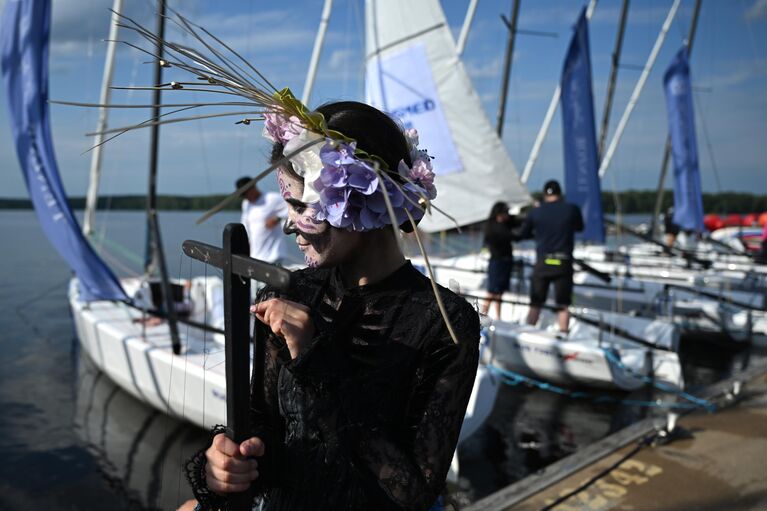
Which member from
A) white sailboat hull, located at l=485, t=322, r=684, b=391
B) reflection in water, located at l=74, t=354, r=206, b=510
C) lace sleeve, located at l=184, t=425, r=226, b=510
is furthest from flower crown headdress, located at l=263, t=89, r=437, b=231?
white sailboat hull, located at l=485, t=322, r=684, b=391

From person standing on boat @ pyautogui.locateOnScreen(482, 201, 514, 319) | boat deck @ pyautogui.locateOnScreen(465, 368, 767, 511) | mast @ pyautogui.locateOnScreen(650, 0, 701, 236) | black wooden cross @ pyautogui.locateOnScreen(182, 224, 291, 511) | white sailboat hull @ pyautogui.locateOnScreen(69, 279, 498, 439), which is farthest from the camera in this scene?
mast @ pyautogui.locateOnScreen(650, 0, 701, 236)

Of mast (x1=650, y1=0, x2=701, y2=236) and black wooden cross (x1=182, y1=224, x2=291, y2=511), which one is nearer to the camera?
black wooden cross (x1=182, y1=224, x2=291, y2=511)

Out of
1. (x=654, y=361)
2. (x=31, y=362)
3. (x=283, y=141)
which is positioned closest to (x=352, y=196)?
(x=283, y=141)

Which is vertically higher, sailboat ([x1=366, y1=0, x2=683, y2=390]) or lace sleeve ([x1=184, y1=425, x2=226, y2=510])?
sailboat ([x1=366, y1=0, x2=683, y2=390])

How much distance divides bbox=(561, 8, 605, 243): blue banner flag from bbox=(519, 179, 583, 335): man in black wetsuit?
3861 mm

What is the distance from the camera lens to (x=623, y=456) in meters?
3.73

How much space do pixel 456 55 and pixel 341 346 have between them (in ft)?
25.8

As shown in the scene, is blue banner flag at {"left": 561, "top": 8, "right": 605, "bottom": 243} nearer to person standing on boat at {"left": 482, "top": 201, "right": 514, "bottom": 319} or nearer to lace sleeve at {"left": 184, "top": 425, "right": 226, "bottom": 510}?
person standing on boat at {"left": 482, "top": 201, "right": 514, "bottom": 319}

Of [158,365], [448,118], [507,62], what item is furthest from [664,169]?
[158,365]

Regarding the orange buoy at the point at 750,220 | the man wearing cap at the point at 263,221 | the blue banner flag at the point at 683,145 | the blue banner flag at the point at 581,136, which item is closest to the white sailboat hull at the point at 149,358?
the man wearing cap at the point at 263,221

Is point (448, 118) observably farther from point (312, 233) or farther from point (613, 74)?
point (613, 74)

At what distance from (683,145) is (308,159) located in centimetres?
1676

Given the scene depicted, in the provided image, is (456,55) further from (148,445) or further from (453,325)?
(453,325)

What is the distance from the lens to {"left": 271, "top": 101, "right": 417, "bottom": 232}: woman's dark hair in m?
1.12
